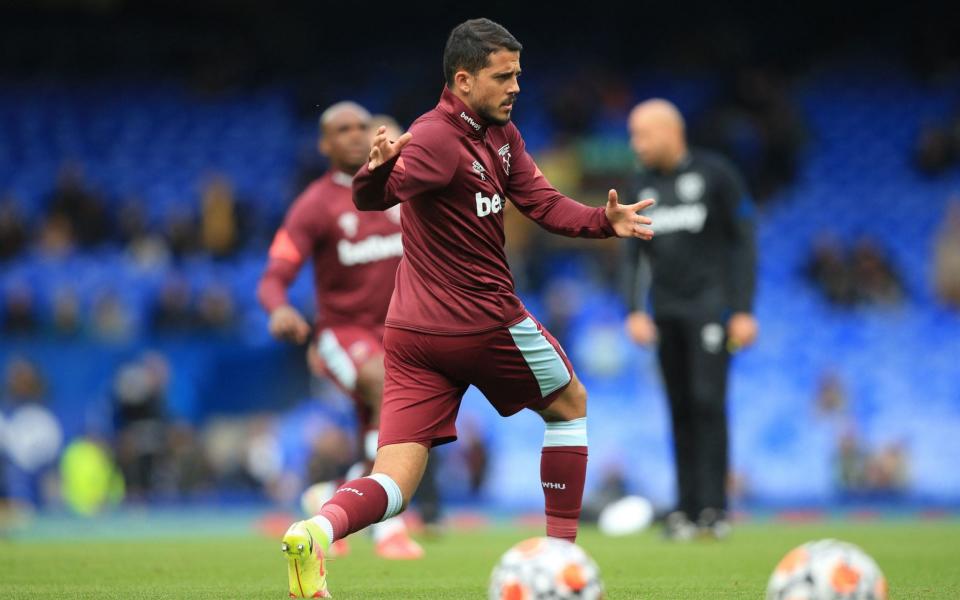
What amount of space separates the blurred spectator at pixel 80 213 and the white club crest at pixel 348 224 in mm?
13861

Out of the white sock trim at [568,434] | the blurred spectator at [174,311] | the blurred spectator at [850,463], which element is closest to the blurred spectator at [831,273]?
the blurred spectator at [850,463]

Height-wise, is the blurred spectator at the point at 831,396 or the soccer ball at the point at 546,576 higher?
the blurred spectator at the point at 831,396

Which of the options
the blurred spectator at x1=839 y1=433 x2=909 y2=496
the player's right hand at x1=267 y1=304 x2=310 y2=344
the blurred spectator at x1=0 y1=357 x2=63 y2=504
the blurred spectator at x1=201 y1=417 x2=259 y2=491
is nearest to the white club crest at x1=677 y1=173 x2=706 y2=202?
the player's right hand at x1=267 y1=304 x2=310 y2=344

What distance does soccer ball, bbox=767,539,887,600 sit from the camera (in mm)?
4078

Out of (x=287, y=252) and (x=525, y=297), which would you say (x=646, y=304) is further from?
(x=525, y=297)

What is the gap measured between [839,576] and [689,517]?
207 inches

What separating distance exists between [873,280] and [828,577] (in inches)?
651

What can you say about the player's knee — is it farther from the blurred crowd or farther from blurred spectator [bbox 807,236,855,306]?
blurred spectator [bbox 807,236,855,306]

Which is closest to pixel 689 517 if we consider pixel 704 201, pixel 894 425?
pixel 704 201

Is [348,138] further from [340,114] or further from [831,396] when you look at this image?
[831,396]

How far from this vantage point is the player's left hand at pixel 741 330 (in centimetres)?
899

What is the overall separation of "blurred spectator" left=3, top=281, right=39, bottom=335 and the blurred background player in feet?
40.1

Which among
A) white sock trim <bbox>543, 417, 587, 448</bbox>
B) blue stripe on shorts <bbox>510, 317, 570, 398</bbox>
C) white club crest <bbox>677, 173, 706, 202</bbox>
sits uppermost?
white club crest <bbox>677, 173, 706, 202</bbox>

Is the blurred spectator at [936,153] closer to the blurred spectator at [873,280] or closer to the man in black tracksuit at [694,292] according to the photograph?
the blurred spectator at [873,280]
